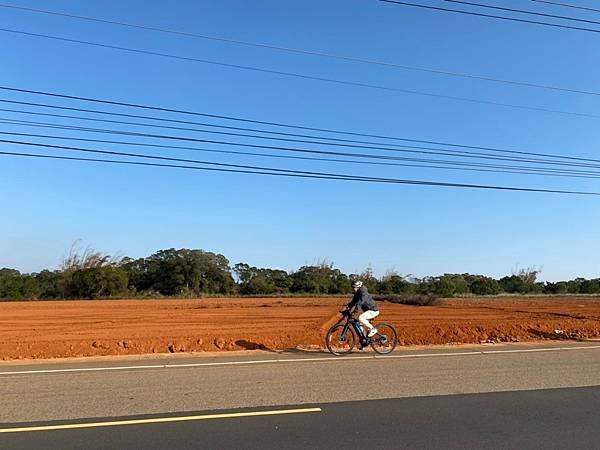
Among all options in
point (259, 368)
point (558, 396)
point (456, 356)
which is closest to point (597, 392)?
point (558, 396)

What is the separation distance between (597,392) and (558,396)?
83 centimetres

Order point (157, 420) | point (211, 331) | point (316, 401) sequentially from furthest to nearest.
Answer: point (211, 331) < point (316, 401) < point (157, 420)

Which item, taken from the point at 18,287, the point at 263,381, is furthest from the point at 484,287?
the point at 263,381

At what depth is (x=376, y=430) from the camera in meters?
6.11

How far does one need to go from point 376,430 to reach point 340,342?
7.05m

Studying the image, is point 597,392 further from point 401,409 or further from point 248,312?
point 248,312

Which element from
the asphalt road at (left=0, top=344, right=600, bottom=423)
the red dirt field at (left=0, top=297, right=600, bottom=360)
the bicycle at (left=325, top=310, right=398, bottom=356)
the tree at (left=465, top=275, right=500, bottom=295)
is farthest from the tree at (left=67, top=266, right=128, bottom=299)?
the tree at (left=465, top=275, right=500, bottom=295)

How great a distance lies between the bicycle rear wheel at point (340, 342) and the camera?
1295 cm

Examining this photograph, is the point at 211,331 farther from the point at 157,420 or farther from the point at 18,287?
the point at 18,287

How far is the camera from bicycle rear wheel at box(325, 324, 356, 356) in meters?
13.0

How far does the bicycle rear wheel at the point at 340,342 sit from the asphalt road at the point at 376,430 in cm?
552

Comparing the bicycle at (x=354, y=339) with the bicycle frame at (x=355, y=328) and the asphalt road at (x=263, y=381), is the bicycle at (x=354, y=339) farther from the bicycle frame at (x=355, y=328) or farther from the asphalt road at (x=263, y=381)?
the asphalt road at (x=263, y=381)

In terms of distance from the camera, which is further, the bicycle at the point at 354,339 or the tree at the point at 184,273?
the tree at the point at 184,273

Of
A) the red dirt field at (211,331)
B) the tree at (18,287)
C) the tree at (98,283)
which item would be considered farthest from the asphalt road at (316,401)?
the tree at (18,287)
